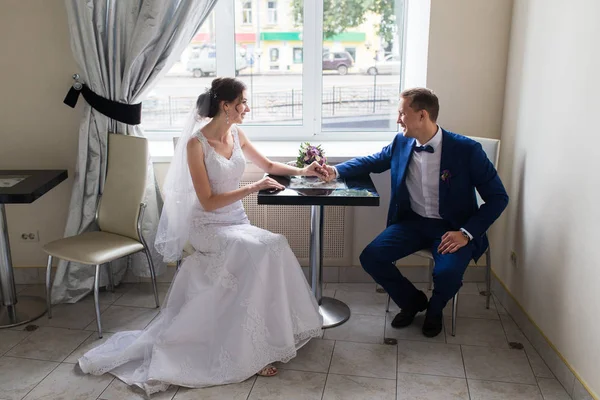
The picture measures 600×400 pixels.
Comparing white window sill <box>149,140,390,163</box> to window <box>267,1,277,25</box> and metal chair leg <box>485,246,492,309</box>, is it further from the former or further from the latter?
metal chair leg <box>485,246,492,309</box>

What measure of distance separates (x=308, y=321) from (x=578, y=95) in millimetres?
1552

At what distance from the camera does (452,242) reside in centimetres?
282

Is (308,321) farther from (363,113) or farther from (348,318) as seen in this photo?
(363,113)

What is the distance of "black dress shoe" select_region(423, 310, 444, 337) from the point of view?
3.01 m

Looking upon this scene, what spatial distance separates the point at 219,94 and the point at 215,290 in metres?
0.93

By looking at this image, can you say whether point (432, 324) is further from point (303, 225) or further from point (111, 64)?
point (111, 64)

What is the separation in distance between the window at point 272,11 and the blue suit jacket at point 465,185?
49.6 inches

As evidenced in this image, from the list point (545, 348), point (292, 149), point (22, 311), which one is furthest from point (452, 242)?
point (22, 311)

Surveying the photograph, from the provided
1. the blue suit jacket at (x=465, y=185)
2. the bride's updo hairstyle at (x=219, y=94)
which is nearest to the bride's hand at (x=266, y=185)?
the bride's updo hairstyle at (x=219, y=94)

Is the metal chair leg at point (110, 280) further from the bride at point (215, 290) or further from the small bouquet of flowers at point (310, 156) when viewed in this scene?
the small bouquet of flowers at point (310, 156)

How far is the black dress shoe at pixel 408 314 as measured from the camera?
3123 millimetres

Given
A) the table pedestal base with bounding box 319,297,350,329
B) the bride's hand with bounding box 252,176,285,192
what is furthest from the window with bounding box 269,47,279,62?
the table pedestal base with bounding box 319,297,350,329

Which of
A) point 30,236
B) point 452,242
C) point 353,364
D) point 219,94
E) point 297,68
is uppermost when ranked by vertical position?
point 297,68

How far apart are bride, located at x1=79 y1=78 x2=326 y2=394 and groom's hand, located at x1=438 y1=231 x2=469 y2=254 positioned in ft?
2.23
